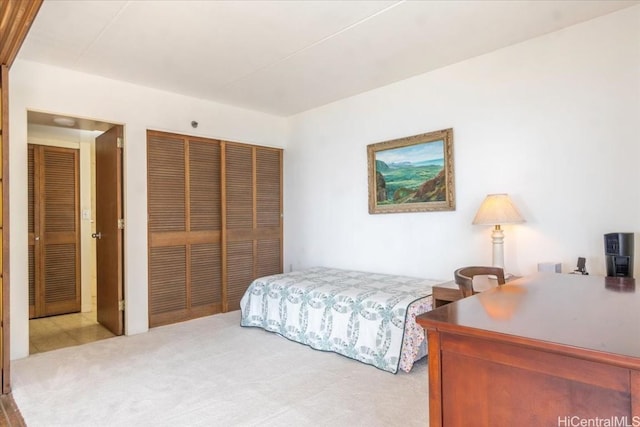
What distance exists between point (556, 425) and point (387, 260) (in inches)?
120

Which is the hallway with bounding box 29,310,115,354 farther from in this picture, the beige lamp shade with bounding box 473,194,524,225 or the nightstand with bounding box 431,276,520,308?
the beige lamp shade with bounding box 473,194,524,225

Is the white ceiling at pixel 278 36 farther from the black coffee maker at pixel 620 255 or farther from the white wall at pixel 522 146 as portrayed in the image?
the black coffee maker at pixel 620 255

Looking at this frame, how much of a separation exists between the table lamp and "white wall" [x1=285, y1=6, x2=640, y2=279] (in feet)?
0.68

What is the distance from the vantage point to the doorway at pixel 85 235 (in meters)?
3.66

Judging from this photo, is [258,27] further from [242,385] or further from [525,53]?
[242,385]

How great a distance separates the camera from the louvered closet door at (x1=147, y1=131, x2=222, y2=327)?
3.85 meters

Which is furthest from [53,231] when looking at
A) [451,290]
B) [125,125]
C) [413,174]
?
[451,290]

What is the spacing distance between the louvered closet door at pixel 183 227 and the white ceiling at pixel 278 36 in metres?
0.77

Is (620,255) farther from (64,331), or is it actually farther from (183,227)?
(64,331)

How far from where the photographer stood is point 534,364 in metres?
0.91

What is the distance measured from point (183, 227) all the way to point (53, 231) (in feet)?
5.92

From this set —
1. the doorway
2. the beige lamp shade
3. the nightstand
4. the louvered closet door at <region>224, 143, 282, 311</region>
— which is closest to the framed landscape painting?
the beige lamp shade

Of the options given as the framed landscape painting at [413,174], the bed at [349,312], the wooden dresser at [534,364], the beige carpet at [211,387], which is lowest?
the beige carpet at [211,387]

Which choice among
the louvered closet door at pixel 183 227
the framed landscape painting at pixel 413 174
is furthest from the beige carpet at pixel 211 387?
the framed landscape painting at pixel 413 174
